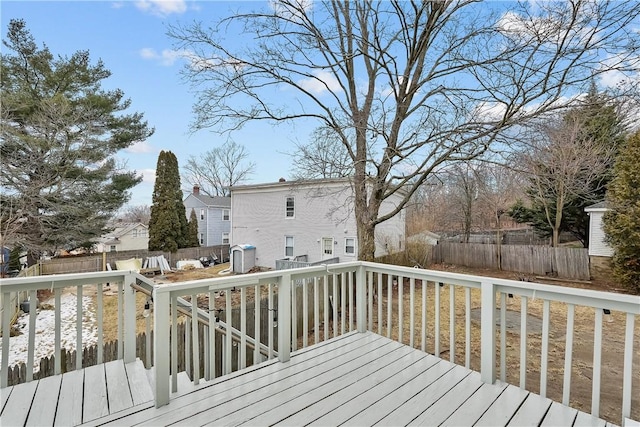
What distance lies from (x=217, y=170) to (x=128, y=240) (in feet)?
26.9

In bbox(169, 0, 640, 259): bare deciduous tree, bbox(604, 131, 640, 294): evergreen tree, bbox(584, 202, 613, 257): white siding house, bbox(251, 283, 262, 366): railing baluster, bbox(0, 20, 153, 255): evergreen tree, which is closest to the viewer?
bbox(251, 283, 262, 366): railing baluster

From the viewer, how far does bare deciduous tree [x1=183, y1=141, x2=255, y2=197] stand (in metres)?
23.5

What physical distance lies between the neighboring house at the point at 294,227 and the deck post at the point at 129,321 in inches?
360

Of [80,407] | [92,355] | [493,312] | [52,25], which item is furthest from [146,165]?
[493,312]

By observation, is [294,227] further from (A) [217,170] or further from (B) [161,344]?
(A) [217,170]

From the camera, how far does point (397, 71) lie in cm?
512

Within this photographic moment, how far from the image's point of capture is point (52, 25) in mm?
4898

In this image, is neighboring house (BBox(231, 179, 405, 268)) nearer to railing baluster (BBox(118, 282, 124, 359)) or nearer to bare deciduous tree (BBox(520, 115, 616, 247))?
bare deciduous tree (BBox(520, 115, 616, 247))

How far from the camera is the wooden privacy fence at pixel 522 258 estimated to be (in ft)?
31.9

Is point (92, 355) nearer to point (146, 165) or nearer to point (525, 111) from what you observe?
point (525, 111)

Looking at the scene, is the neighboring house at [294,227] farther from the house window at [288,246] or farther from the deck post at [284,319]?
the deck post at [284,319]

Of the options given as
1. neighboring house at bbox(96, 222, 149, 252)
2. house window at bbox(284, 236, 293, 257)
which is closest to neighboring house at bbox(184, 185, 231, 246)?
neighboring house at bbox(96, 222, 149, 252)

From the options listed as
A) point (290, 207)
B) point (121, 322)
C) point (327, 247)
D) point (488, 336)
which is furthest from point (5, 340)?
point (290, 207)

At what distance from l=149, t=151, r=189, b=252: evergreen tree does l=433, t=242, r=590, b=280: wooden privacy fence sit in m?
13.3
